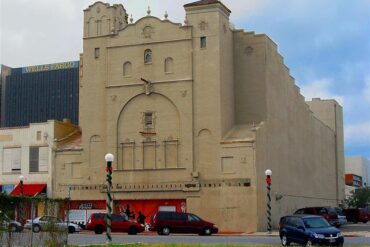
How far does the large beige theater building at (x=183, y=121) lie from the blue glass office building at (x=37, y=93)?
10145 cm

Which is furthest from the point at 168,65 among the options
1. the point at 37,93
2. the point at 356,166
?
the point at 356,166

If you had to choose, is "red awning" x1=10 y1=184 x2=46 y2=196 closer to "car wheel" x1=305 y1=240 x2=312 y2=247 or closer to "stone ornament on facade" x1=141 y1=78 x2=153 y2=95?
"stone ornament on facade" x1=141 y1=78 x2=153 y2=95

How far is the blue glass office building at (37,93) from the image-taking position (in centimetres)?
16738

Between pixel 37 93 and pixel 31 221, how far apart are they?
5803 inches

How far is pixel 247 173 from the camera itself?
5744 centimetres

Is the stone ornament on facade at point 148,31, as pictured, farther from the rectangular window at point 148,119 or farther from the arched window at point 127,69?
the rectangular window at point 148,119

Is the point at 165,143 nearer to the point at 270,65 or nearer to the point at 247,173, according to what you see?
the point at 247,173

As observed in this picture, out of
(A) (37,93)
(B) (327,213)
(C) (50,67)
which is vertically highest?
(C) (50,67)

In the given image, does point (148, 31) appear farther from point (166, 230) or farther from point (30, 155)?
point (166, 230)

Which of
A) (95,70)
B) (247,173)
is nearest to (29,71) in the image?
(95,70)

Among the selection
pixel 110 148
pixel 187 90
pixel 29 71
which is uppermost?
pixel 29 71

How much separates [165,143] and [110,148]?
533cm

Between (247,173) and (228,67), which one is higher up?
(228,67)

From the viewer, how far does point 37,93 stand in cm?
17075
